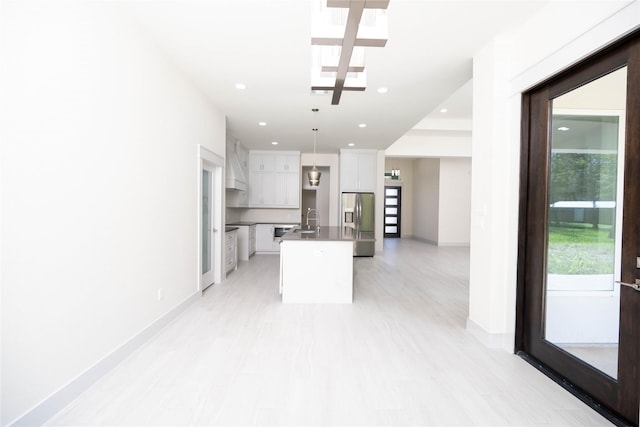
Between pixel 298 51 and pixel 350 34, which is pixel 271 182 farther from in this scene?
pixel 350 34

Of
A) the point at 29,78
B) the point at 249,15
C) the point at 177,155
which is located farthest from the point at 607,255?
the point at 177,155

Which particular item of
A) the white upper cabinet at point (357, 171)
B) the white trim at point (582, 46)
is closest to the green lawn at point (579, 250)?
the white trim at point (582, 46)

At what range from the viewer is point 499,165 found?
2746mm

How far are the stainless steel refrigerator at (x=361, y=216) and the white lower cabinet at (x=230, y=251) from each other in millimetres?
2871

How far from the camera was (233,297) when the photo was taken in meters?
4.31

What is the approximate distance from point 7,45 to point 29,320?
140 cm

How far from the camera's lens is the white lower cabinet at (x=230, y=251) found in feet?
18.5

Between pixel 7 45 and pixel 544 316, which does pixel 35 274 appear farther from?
pixel 544 316

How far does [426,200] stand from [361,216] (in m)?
4.62

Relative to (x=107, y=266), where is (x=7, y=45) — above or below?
above

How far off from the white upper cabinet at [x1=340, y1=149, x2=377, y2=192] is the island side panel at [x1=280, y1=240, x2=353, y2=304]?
165 inches

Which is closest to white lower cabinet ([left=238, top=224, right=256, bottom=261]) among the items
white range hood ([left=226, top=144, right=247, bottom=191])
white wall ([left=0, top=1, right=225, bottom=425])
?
white range hood ([left=226, top=144, right=247, bottom=191])

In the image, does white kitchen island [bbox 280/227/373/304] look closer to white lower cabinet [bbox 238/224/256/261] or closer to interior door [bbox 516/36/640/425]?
interior door [bbox 516/36/640/425]

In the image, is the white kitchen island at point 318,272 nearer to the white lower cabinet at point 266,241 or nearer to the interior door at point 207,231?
the interior door at point 207,231
